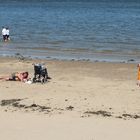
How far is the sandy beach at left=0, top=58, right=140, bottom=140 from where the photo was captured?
12.4 metres

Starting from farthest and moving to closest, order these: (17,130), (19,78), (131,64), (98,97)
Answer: (131,64) < (19,78) < (98,97) < (17,130)

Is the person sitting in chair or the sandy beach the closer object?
the sandy beach

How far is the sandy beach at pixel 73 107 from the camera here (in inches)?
487

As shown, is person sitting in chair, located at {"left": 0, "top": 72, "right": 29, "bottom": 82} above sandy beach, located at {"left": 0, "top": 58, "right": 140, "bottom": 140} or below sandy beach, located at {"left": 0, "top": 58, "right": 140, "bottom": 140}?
above

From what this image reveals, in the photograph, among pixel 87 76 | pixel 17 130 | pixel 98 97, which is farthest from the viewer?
pixel 87 76

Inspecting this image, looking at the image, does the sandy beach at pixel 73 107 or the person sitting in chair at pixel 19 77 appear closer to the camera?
the sandy beach at pixel 73 107

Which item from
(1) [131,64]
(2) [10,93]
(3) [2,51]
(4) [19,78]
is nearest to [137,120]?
(2) [10,93]

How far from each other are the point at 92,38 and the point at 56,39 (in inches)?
106

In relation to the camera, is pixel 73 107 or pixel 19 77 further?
pixel 19 77

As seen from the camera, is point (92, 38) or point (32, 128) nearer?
point (32, 128)

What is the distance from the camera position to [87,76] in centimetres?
2139

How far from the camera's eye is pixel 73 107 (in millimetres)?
15062

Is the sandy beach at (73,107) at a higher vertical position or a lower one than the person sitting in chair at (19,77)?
lower

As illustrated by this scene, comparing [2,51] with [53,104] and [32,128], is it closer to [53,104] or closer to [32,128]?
[53,104]
